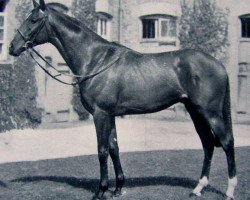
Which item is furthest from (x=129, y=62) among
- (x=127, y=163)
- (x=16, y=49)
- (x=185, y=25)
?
(x=185, y=25)

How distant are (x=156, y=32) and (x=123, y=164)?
9.87 metres

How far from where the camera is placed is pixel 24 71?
48.9 feet

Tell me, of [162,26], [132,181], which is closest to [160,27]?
[162,26]

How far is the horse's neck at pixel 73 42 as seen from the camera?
696 centimetres

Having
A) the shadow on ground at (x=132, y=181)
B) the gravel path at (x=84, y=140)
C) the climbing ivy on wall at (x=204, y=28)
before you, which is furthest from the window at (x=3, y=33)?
A: the shadow on ground at (x=132, y=181)

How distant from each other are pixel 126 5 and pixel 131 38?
1312mm

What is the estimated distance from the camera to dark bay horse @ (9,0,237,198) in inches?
266

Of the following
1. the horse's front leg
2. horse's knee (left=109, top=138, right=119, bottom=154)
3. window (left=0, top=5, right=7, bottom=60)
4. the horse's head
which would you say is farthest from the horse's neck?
window (left=0, top=5, right=7, bottom=60)

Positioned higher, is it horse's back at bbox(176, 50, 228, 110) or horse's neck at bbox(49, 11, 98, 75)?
horse's neck at bbox(49, 11, 98, 75)

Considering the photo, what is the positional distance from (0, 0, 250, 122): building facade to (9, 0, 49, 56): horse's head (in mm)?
9294

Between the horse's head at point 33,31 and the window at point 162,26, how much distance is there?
11.8m

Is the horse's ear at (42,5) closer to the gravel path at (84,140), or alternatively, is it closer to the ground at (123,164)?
the ground at (123,164)

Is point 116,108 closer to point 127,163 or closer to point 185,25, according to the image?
point 127,163

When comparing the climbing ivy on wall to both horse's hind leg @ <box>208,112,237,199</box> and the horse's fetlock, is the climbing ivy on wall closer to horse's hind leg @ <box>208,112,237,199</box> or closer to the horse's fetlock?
horse's hind leg @ <box>208,112,237,199</box>
